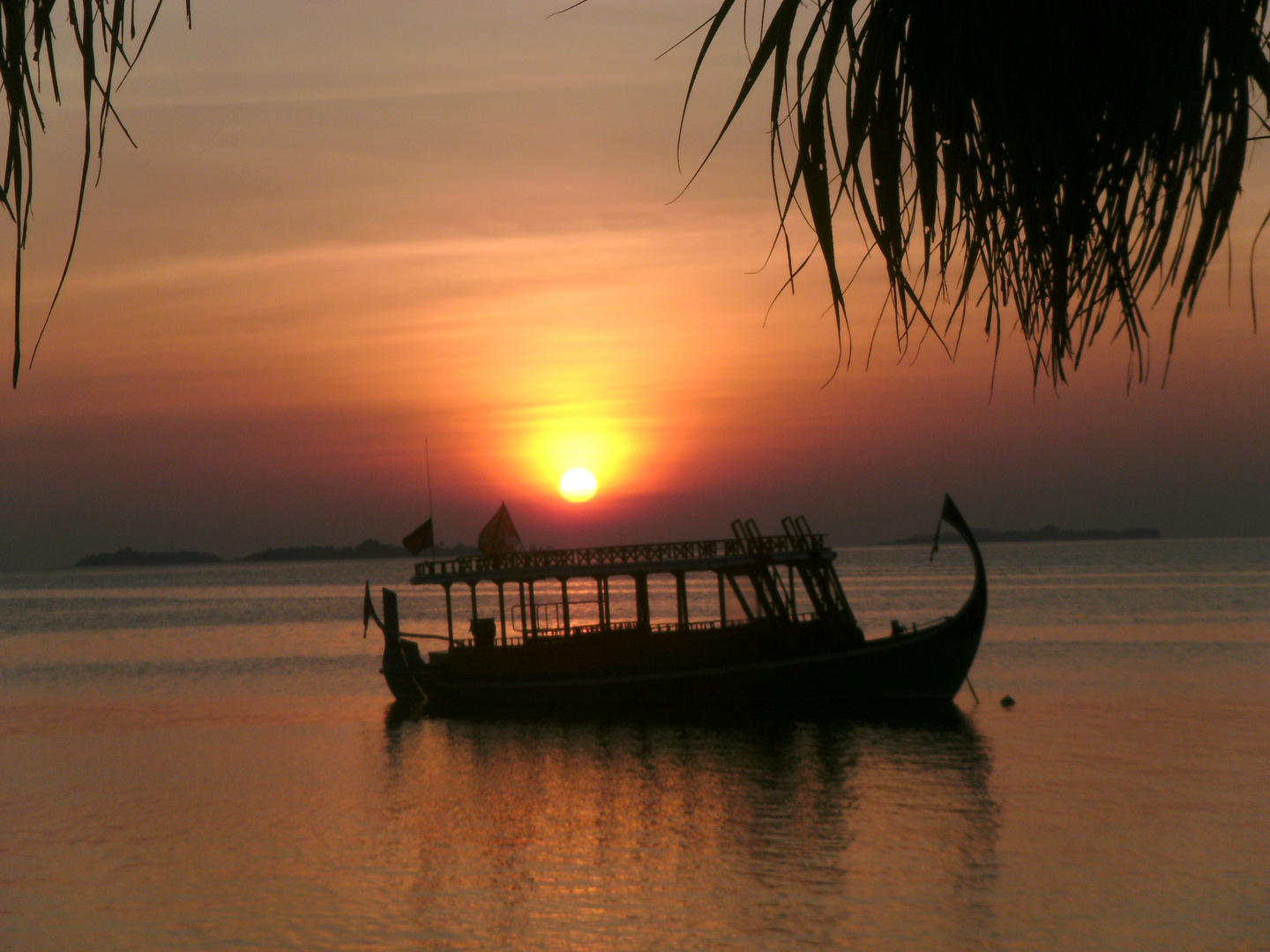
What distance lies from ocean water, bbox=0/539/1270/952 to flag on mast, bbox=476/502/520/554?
16.7 feet

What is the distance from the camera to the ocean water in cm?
1752

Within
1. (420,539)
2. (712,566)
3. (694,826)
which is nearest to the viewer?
(694,826)

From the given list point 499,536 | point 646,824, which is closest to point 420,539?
point 499,536

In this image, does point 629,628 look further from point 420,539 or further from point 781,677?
point 420,539

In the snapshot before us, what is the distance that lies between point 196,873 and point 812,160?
71.2 ft

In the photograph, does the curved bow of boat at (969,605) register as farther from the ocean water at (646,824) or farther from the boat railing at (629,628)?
the boat railing at (629,628)

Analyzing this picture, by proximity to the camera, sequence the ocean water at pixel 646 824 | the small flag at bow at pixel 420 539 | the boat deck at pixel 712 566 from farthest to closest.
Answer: the small flag at bow at pixel 420 539
the boat deck at pixel 712 566
the ocean water at pixel 646 824

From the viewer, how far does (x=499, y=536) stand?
106ft

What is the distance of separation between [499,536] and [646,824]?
37.0 ft

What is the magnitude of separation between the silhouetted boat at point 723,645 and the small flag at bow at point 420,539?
3.09m

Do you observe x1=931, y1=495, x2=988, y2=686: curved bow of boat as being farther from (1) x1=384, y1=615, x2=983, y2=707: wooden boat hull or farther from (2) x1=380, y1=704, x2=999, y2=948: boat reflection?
(2) x1=380, y1=704, x2=999, y2=948: boat reflection

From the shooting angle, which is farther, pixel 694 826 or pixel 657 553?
pixel 657 553

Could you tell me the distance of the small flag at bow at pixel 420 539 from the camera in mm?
35344

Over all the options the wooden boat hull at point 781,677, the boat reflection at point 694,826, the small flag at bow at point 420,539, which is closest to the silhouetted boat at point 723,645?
the wooden boat hull at point 781,677
